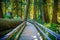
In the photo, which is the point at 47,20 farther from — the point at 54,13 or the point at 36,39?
the point at 36,39

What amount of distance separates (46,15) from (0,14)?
1239 centimetres

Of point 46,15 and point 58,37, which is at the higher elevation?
point 58,37

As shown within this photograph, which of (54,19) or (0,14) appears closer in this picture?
(0,14)

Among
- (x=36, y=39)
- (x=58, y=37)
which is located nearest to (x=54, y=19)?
(x=36, y=39)

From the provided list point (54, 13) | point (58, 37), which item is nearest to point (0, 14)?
point (54, 13)

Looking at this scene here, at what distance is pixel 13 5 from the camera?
134ft

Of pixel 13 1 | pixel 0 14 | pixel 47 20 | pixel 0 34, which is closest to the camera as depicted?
pixel 0 34

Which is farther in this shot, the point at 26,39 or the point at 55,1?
the point at 55,1

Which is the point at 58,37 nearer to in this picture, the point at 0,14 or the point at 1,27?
the point at 1,27

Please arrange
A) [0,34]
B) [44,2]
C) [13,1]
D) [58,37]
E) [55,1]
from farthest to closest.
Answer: [13,1] < [44,2] < [55,1] < [0,34] < [58,37]

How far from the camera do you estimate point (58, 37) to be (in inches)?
229

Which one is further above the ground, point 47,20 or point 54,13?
point 54,13

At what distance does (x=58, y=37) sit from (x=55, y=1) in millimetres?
20853

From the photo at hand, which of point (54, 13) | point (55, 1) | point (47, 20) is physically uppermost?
point (55, 1)
